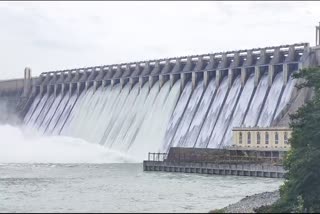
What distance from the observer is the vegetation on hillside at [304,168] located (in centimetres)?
3731

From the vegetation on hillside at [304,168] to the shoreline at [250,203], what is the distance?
5.83ft

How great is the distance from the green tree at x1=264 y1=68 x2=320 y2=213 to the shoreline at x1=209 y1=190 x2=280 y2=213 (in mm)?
2037

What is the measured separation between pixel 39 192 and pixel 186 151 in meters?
30.3

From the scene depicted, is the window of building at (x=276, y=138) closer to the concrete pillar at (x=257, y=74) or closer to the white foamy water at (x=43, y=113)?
the concrete pillar at (x=257, y=74)

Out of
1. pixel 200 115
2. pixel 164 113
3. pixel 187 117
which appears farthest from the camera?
pixel 164 113

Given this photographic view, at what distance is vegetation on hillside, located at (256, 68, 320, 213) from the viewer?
37.3m

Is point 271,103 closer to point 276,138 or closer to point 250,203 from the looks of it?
point 276,138

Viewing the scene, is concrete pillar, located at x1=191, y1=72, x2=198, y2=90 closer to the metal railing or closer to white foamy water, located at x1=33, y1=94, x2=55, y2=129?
the metal railing

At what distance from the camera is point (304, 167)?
37.6 meters

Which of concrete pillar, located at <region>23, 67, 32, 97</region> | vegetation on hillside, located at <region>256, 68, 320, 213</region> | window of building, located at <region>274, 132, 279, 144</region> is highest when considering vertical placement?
concrete pillar, located at <region>23, 67, 32, 97</region>

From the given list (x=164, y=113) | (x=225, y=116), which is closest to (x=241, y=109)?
(x=225, y=116)

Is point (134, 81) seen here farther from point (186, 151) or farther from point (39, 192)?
point (39, 192)

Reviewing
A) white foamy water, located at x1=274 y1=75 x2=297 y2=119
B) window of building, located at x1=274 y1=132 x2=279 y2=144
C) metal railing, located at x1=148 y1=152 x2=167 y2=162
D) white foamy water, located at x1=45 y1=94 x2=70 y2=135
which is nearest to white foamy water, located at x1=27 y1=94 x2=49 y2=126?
white foamy water, located at x1=45 y1=94 x2=70 y2=135

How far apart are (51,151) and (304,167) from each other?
6692cm
